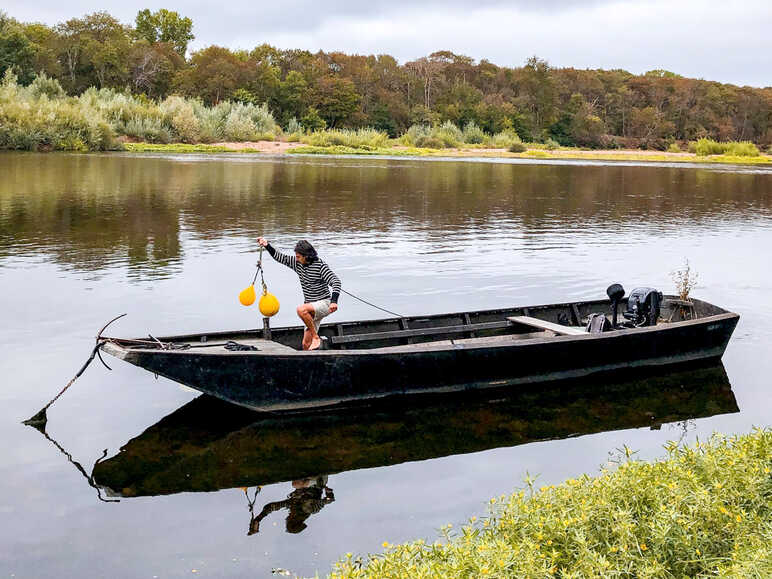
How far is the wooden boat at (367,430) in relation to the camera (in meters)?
8.90

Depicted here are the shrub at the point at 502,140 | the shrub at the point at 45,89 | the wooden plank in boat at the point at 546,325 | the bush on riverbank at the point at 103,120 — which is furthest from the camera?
the shrub at the point at 502,140

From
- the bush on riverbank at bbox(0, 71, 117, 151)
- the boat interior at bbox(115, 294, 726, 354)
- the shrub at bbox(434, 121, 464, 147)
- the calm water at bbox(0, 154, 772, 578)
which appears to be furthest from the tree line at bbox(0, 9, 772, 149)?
the boat interior at bbox(115, 294, 726, 354)

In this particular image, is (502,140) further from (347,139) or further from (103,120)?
(103,120)

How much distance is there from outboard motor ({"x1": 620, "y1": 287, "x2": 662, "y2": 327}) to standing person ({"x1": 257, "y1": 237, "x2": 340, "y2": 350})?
468 cm

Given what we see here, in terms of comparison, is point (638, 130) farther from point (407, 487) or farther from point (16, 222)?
point (407, 487)

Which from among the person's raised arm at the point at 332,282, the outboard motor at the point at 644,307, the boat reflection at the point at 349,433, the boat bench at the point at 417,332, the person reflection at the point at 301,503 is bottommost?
the person reflection at the point at 301,503

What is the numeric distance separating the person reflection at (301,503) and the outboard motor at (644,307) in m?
6.27

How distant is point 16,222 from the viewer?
2562 centimetres

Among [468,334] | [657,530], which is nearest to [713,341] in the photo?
[468,334]

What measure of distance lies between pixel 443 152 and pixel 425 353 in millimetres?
74914

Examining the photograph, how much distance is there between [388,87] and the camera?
10844 cm

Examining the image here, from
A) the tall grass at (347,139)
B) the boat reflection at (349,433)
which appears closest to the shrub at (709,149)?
the tall grass at (347,139)

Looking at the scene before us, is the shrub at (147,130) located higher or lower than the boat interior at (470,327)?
higher

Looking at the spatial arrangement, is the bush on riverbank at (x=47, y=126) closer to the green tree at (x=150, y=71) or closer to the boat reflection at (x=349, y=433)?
the green tree at (x=150, y=71)
